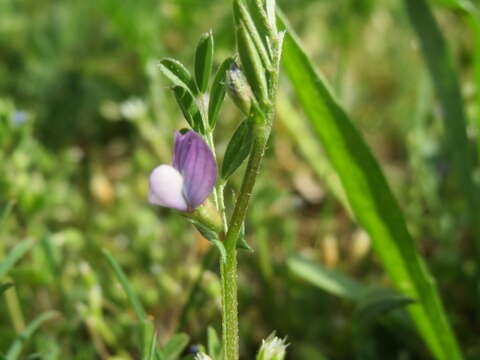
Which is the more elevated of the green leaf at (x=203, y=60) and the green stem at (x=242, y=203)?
the green leaf at (x=203, y=60)

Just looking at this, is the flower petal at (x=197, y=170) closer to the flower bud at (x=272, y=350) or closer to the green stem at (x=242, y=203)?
the green stem at (x=242, y=203)

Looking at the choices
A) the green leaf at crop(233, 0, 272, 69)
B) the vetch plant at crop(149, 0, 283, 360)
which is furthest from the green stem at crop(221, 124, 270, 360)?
the green leaf at crop(233, 0, 272, 69)

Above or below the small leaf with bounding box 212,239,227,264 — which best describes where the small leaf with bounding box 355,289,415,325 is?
below

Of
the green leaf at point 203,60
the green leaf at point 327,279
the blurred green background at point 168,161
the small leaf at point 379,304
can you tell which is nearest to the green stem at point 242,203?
the green leaf at point 203,60

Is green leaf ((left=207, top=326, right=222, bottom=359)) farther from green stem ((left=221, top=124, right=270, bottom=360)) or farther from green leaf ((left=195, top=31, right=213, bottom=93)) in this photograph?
green leaf ((left=195, top=31, right=213, bottom=93))

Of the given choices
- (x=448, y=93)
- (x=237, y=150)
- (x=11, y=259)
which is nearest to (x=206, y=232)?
(x=237, y=150)

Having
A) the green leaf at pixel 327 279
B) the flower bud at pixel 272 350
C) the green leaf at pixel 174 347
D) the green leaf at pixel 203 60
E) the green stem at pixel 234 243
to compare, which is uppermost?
the green leaf at pixel 203 60
